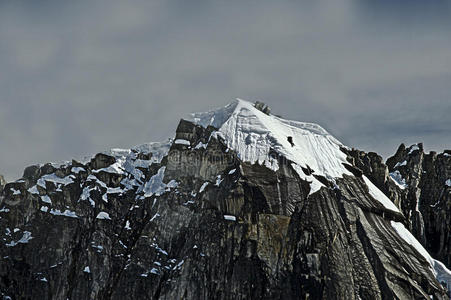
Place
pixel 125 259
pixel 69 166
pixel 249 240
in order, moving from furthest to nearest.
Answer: pixel 69 166 → pixel 125 259 → pixel 249 240

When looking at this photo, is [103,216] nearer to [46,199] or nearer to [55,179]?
[46,199]

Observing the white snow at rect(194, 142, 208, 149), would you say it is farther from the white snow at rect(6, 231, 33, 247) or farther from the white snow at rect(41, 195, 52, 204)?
the white snow at rect(6, 231, 33, 247)

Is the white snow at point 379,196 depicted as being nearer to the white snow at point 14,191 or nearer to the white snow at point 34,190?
the white snow at point 34,190

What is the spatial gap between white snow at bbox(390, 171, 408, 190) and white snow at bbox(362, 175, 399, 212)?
1280 cm

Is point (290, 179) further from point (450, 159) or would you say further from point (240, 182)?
point (450, 159)

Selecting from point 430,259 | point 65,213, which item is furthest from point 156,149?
point 430,259

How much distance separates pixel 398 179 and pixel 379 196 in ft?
67.8

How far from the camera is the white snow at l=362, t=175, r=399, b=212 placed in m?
118

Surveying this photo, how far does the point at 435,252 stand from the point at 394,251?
2672cm

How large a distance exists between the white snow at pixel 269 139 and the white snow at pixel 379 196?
5274mm

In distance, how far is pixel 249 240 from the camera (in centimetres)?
10656

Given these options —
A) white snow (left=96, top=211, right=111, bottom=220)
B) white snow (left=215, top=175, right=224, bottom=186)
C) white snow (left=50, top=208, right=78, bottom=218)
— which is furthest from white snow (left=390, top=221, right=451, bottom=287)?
white snow (left=50, top=208, right=78, bottom=218)

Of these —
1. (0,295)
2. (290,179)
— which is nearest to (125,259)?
(0,295)

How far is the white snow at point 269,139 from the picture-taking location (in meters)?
118
